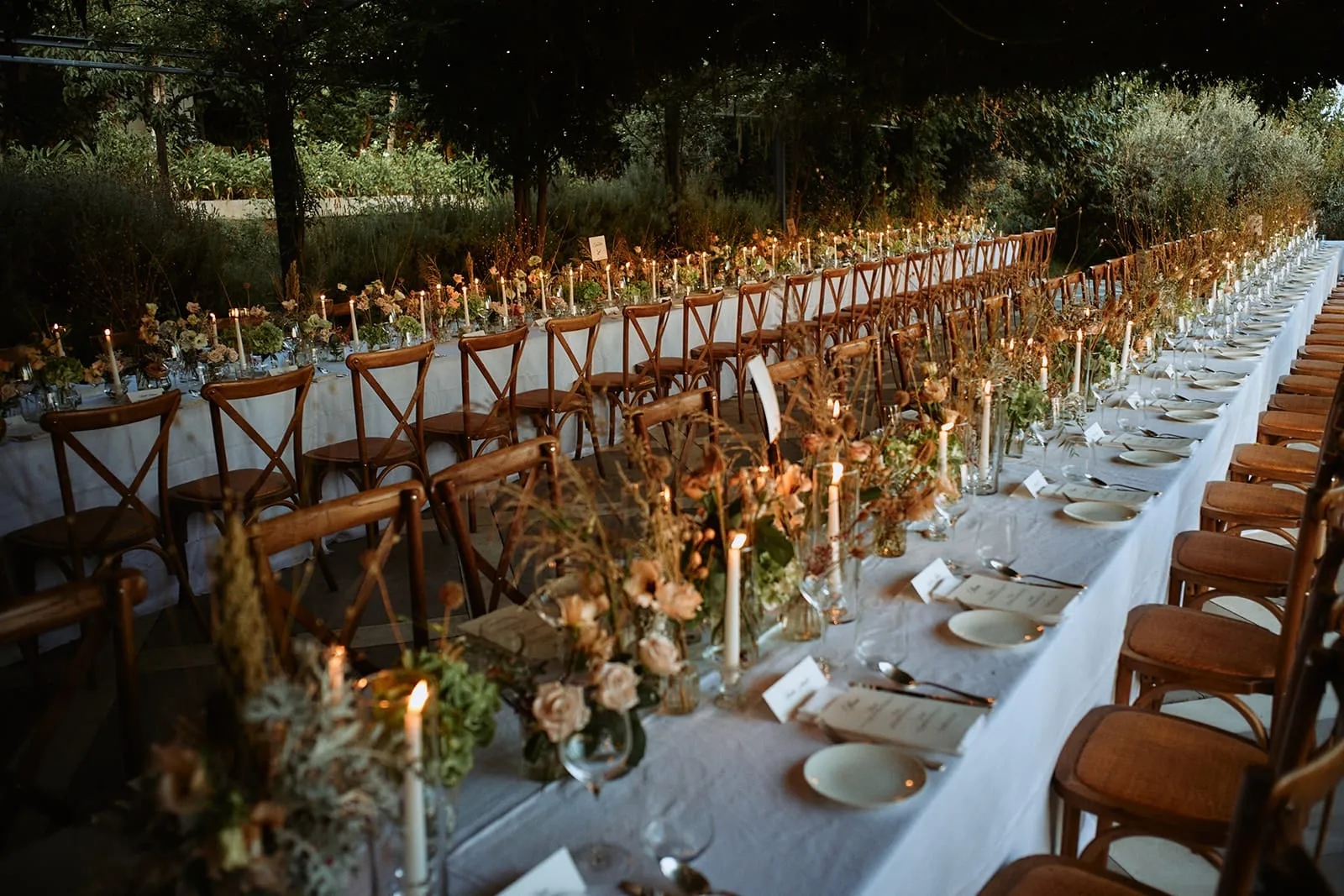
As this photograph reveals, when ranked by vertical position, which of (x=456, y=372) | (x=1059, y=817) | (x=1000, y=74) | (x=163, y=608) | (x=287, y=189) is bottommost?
(x=163, y=608)

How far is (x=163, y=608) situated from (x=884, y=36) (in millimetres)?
6049

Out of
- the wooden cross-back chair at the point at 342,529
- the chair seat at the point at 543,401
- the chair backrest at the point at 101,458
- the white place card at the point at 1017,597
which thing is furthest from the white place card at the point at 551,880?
the chair seat at the point at 543,401

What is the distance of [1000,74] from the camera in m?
8.14

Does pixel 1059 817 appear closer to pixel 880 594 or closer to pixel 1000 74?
pixel 880 594

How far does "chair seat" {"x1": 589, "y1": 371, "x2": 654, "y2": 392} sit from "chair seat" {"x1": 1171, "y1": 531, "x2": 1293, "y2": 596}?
2981 millimetres

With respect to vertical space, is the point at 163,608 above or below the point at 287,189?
below

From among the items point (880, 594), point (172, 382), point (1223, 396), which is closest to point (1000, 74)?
point (1223, 396)

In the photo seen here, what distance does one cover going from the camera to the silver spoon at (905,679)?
167 cm

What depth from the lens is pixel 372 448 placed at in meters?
4.29

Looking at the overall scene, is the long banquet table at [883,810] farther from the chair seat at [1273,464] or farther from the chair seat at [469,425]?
the chair seat at [469,425]

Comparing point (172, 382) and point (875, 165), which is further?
point (875, 165)

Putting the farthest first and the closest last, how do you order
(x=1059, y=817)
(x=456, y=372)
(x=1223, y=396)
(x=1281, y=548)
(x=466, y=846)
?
(x=456, y=372) → (x=1223, y=396) → (x=1281, y=548) → (x=1059, y=817) → (x=466, y=846)

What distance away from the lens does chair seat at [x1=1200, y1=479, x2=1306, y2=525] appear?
11.5ft

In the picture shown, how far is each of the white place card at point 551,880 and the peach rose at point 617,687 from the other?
0.19 m
